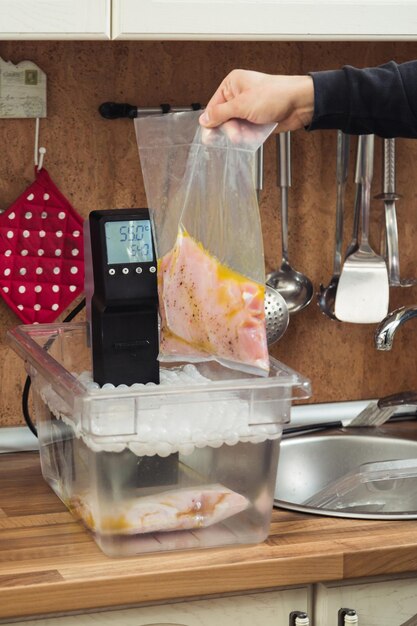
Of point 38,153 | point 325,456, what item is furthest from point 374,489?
point 38,153

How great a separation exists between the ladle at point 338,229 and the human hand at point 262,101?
379 mm

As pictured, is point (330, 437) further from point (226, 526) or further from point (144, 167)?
point (144, 167)

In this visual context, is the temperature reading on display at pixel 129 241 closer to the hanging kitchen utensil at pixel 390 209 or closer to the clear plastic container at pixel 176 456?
the clear plastic container at pixel 176 456

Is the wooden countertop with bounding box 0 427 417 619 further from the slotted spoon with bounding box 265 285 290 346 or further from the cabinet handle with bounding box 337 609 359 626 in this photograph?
the slotted spoon with bounding box 265 285 290 346

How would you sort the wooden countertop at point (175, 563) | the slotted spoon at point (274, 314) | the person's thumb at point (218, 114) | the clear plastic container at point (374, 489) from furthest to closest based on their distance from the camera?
the slotted spoon at point (274, 314)
the clear plastic container at point (374, 489)
the person's thumb at point (218, 114)
the wooden countertop at point (175, 563)

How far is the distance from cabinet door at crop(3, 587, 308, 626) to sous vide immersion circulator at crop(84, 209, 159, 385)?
0.90 ft

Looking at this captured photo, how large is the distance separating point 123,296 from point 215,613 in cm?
38

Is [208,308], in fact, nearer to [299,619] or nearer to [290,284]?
[299,619]

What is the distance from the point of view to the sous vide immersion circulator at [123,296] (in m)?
1.26

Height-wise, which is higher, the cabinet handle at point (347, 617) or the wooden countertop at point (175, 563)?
the wooden countertop at point (175, 563)

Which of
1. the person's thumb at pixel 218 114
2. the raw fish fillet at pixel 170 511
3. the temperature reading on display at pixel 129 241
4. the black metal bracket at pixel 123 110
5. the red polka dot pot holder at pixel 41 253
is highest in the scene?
the person's thumb at pixel 218 114

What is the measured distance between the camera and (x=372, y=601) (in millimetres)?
1260

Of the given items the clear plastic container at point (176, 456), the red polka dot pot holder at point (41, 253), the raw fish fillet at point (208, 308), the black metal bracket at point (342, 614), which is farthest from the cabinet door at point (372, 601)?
the red polka dot pot holder at point (41, 253)
